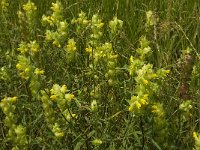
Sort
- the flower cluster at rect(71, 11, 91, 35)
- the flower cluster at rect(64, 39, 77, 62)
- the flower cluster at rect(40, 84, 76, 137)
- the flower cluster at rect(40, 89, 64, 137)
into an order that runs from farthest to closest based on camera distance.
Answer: the flower cluster at rect(71, 11, 91, 35) < the flower cluster at rect(64, 39, 77, 62) < the flower cluster at rect(40, 89, 64, 137) < the flower cluster at rect(40, 84, 76, 137)

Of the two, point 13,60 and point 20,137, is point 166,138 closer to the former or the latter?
point 20,137

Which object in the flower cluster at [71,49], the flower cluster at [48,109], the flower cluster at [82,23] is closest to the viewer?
the flower cluster at [48,109]

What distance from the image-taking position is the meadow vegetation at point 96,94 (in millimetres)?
1609

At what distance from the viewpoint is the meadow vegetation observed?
161 centimetres

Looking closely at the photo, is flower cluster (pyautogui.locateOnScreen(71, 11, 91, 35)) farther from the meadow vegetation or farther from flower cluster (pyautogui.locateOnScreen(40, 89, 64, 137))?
flower cluster (pyautogui.locateOnScreen(40, 89, 64, 137))

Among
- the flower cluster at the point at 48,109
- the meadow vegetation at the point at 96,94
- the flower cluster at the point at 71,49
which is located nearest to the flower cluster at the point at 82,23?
the meadow vegetation at the point at 96,94

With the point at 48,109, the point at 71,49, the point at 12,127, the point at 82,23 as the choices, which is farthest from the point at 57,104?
the point at 82,23

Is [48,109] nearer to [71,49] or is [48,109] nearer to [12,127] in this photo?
[12,127]

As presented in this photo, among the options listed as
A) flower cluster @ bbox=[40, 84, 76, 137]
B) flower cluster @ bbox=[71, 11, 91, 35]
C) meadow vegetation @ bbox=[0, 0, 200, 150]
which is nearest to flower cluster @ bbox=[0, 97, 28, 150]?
meadow vegetation @ bbox=[0, 0, 200, 150]

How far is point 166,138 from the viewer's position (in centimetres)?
166

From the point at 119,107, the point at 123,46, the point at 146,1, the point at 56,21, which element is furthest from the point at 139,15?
the point at 119,107

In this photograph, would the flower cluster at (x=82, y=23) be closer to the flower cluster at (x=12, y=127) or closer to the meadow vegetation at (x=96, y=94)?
the meadow vegetation at (x=96, y=94)

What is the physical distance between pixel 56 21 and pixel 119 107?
20.9 inches

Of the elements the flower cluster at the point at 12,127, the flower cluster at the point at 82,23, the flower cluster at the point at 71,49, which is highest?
the flower cluster at the point at 82,23
